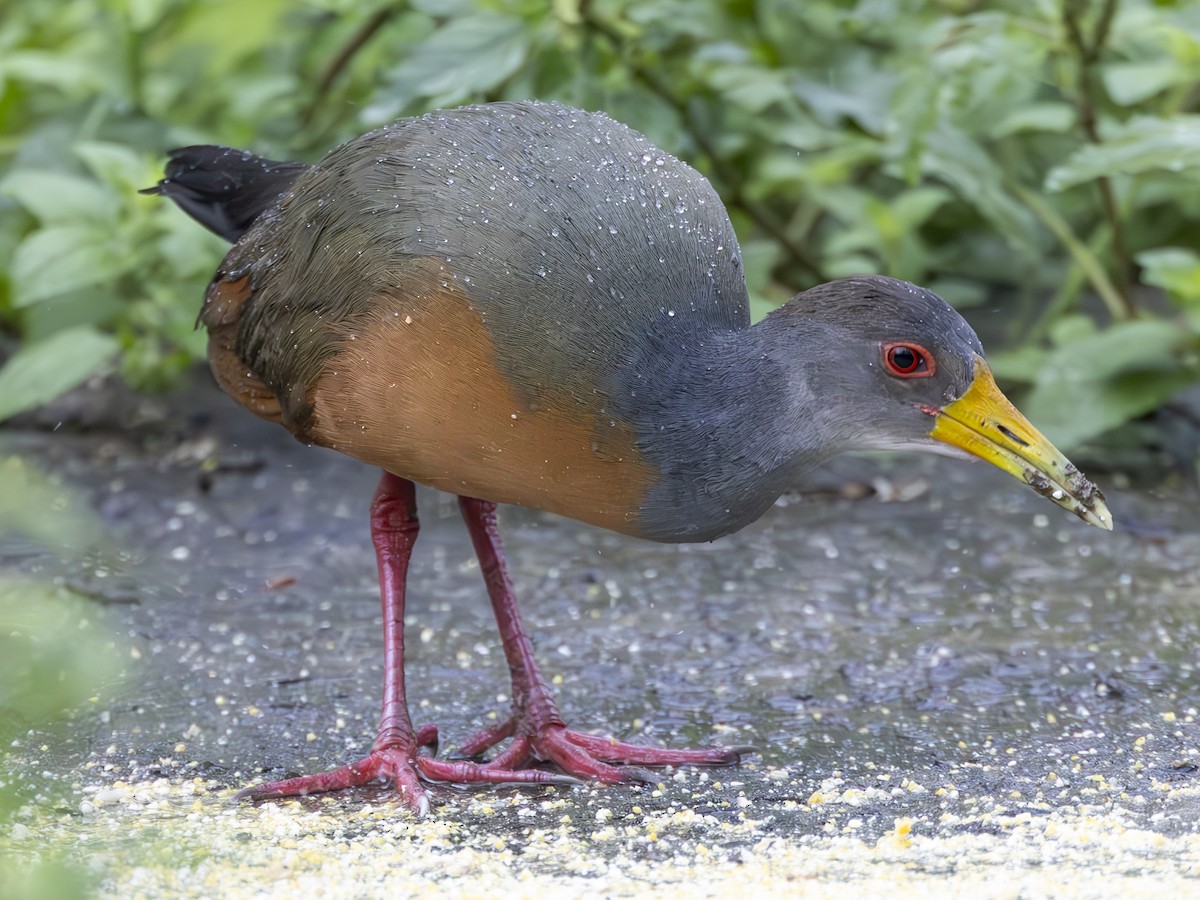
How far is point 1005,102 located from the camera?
638 cm

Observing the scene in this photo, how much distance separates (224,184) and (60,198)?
5.47 feet

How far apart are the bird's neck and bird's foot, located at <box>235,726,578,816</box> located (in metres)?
0.80

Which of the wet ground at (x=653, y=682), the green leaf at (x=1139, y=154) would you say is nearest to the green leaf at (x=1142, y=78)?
the green leaf at (x=1139, y=154)

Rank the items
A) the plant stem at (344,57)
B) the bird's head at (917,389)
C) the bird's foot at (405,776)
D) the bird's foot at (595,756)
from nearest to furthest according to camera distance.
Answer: the bird's head at (917,389) → the bird's foot at (405,776) → the bird's foot at (595,756) → the plant stem at (344,57)

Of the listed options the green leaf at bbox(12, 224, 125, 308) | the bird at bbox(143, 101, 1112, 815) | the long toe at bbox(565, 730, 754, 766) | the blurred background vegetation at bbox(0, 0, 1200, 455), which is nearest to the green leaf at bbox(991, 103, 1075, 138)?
the blurred background vegetation at bbox(0, 0, 1200, 455)

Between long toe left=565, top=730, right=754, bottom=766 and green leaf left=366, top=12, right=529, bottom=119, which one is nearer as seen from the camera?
long toe left=565, top=730, right=754, bottom=766

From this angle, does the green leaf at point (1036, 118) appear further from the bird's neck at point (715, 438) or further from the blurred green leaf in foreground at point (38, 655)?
the blurred green leaf in foreground at point (38, 655)

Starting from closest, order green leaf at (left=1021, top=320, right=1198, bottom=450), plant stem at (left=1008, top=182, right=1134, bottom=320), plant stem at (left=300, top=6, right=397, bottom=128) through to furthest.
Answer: green leaf at (left=1021, top=320, right=1198, bottom=450) → plant stem at (left=1008, top=182, right=1134, bottom=320) → plant stem at (left=300, top=6, right=397, bottom=128)

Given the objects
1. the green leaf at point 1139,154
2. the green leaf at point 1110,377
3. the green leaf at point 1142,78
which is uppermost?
the green leaf at point 1139,154

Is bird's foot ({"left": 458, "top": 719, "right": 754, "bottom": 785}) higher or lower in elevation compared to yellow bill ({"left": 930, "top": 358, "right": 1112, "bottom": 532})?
lower

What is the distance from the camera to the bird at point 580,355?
3.66 meters

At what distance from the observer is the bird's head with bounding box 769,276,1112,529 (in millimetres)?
3650

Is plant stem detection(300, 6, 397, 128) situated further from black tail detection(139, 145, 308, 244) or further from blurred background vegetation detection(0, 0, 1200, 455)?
black tail detection(139, 145, 308, 244)

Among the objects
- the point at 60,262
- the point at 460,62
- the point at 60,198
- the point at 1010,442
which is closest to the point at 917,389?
the point at 1010,442
